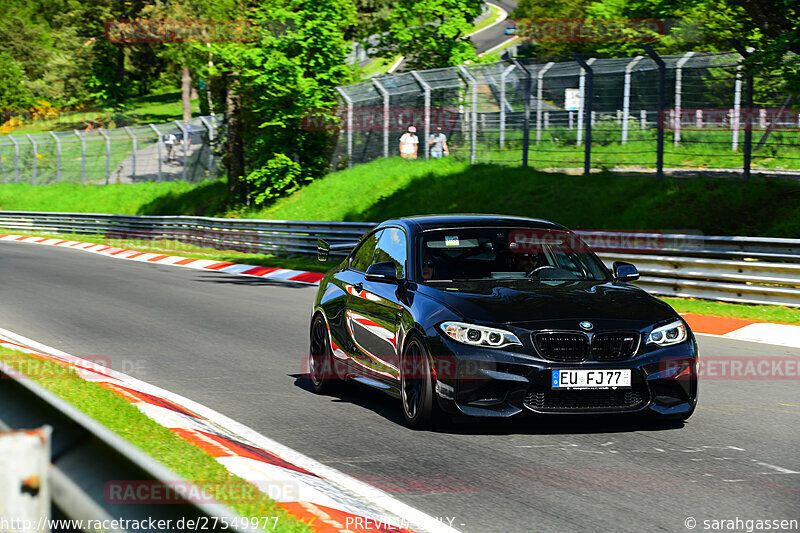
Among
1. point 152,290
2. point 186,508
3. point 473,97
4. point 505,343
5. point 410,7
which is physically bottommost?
point 152,290

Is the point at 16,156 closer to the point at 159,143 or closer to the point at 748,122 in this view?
the point at 159,143

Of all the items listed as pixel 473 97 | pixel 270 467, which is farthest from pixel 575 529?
pixel 473 97

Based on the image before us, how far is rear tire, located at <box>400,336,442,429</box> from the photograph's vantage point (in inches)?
283

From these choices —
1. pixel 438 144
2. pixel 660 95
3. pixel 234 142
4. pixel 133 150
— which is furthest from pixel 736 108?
pixel 133 150

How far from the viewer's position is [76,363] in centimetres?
1063

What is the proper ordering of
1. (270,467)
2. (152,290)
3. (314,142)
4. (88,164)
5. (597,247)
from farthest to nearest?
1. (88,164)
2. (314,142)
3. (152,290)
4. (597,247)
5. (270,467)

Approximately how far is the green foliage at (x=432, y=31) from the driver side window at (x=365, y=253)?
114ft

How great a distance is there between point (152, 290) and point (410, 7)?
27718 mm

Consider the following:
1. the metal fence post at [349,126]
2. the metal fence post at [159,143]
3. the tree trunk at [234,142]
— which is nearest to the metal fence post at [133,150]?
the metal fence post at [159,143]

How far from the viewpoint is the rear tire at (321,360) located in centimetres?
912

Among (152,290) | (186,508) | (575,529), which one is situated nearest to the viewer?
(186,508)

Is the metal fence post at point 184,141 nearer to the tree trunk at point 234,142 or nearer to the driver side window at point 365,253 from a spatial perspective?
the tree trunk at point 234,142

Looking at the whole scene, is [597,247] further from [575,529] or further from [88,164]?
[88,164]

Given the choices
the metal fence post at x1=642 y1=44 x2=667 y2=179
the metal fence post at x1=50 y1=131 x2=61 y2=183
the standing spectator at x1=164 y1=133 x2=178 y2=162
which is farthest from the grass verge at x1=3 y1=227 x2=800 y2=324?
the metal fence post at x1=50 y1=131 x2=61 y2=183
